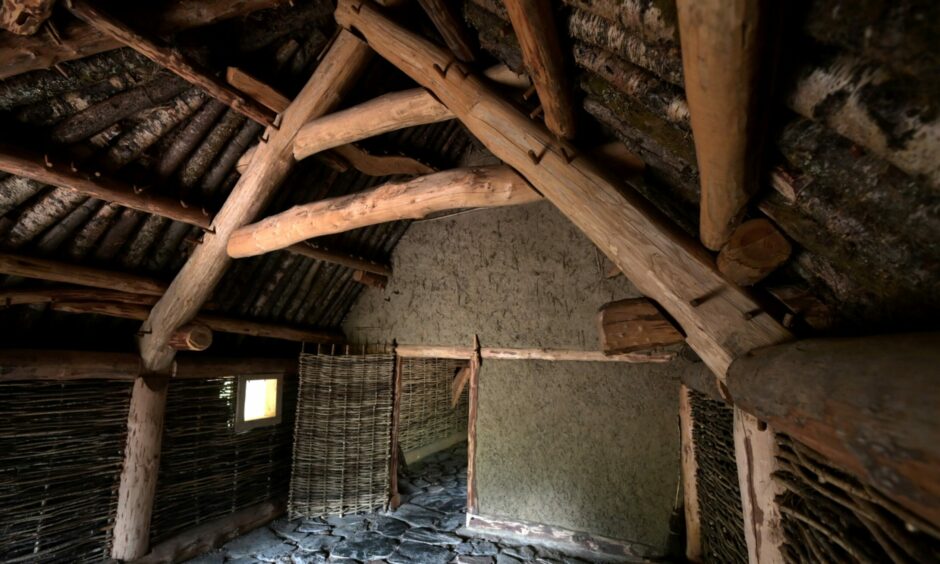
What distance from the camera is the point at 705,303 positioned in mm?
1491

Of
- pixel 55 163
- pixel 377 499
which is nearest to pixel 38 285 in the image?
pixel 55 163

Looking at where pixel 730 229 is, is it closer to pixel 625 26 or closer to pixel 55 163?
pixel 625 26

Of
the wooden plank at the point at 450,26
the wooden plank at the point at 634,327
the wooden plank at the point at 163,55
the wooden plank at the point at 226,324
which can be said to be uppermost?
the wooden plank at the point at 163,55

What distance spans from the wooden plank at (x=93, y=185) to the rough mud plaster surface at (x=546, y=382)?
241cm

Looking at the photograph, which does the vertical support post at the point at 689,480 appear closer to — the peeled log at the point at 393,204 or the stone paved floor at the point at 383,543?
the stone paved floor at the point at 383,543

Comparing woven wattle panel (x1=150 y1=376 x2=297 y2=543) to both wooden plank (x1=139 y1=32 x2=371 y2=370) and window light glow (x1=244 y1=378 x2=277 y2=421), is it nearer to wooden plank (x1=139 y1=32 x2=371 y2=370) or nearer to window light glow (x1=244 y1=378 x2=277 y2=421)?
window light glow (x1=244 y1=378 x2=277 y2=421)

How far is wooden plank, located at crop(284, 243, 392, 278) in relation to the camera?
11.8 ft

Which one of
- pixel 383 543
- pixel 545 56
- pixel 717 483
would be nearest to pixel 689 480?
pixel 717 483

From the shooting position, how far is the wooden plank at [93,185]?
208cm

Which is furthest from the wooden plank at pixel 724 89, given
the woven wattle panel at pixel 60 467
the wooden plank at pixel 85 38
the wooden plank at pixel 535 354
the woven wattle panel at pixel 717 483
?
the woven wattle panel at pixel 60 467

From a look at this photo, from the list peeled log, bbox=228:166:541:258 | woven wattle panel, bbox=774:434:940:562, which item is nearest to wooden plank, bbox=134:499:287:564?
peeled log, bbox=228:166:541:258

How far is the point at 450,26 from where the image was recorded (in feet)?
6.05

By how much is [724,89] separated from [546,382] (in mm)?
3448

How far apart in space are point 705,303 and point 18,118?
3.41 metres
